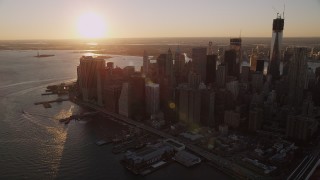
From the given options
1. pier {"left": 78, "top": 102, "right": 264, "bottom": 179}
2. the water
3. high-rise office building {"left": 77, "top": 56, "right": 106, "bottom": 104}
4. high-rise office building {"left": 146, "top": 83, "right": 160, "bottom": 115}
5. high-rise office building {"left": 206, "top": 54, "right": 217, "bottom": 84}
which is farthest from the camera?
high-rise office building {"left": 206, "top": 54, "right": 217, "bottom": 84}

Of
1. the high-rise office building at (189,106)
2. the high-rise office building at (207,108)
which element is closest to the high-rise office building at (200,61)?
the high-rise office building at (207,108)

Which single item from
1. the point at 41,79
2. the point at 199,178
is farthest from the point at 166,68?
the point at 41,79

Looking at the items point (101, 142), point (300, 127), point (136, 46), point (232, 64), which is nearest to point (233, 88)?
point (300, 127)

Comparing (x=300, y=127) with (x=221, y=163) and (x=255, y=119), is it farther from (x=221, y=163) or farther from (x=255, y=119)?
(x=221, y=163)

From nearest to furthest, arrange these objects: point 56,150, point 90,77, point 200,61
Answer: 1. point 56,150
2. point 90,77
3. point 200,61

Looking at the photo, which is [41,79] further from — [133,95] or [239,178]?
[239,178]

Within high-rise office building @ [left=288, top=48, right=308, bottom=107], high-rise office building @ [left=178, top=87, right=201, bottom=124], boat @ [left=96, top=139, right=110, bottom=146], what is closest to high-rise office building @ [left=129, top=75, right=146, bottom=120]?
high-rise office building @ [left=178, top=87, right=201, bottom=124]

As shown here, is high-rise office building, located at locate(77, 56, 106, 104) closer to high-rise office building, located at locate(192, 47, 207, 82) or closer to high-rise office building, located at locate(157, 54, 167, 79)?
high-rise office building, located at locate(157, 54, 167, 79)
